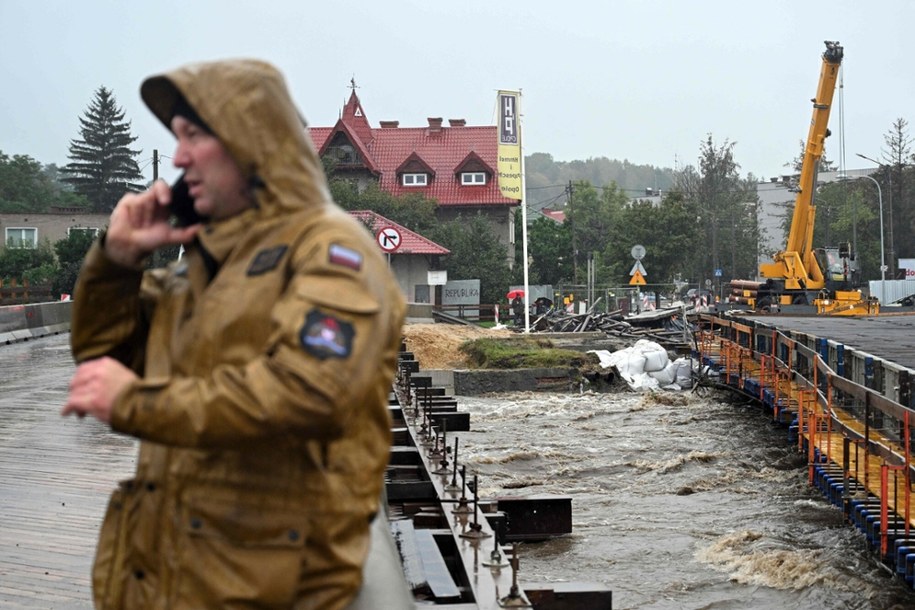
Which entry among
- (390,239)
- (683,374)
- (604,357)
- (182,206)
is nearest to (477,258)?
(604,357)

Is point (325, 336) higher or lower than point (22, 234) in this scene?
lower

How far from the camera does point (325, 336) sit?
2.54 metres

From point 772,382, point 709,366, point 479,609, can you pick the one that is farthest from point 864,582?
point 709,366

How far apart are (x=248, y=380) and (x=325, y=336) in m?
0.17

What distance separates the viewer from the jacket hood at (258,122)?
2.81 metres

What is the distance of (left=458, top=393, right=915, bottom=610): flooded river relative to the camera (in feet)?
37.1

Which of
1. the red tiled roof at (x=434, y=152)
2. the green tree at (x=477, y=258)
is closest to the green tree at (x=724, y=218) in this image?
the red tiled roof at (x=434, y=152)

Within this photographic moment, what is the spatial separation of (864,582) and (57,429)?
7.60 meters

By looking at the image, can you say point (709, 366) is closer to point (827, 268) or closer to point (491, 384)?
point (491, 384)

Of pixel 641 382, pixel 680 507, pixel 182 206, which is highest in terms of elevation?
pixel 182 206

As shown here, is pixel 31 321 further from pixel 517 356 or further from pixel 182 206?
pixel 182 206

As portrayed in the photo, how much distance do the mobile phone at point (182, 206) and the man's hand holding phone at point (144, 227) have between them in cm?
3

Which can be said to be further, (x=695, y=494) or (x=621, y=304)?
(x=621, y=304)

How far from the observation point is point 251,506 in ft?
9.00
